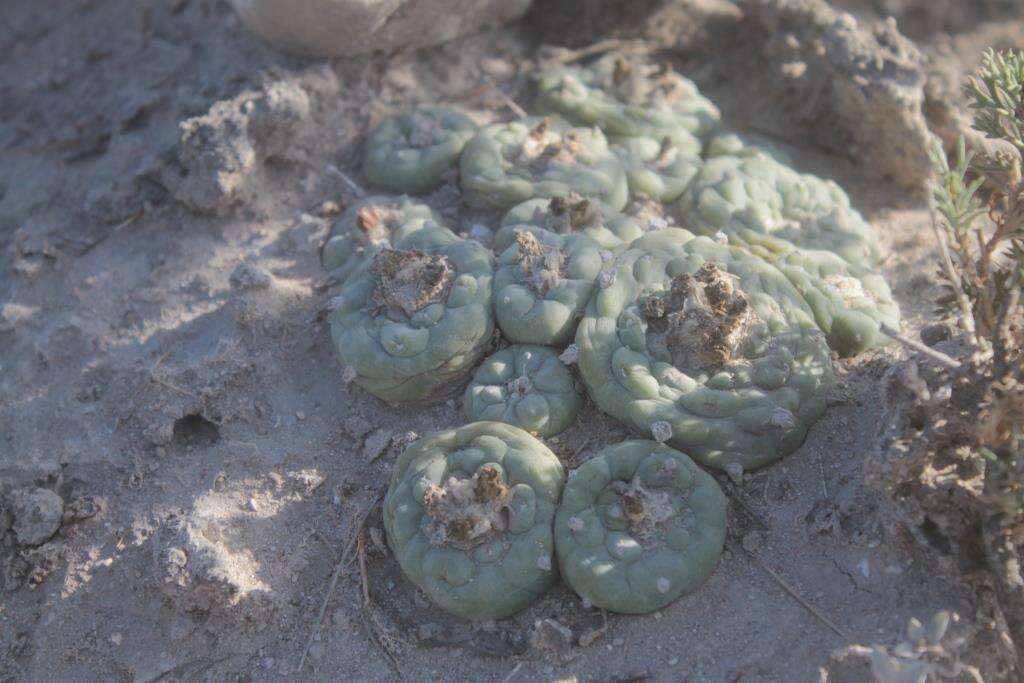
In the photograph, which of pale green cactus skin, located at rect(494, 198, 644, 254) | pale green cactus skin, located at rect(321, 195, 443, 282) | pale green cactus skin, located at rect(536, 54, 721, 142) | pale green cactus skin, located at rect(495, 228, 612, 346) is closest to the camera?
pale green cactus skin, located at rect(495, 228, 612, 346)

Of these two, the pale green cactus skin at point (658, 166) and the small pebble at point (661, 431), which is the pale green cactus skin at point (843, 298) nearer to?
the pale green cactus skin at point (658, 166)

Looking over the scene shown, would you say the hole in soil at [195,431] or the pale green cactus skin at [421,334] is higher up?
the pale green cactus skin at [421,334]

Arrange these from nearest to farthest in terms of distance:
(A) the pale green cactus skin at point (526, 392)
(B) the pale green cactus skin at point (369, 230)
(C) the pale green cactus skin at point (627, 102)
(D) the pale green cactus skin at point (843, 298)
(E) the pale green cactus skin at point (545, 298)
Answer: (A) the pale green cactus skin at point (526, 392) → (E) the pale green cactus skin at point (545, 298) → (D) the pale green cactus skin at point (843, 298) → (B) the pale green cactus skin at point (369, 230) → (C) the pale green cactus skin at point (627, 102)

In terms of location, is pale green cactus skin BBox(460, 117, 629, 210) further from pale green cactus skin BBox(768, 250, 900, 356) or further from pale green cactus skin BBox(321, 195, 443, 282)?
pale green cactus skin BBox(768, 250, 900, 356)

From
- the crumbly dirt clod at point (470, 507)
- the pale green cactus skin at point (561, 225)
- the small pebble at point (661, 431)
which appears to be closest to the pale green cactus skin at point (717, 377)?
the small pebble at point (661, 431)

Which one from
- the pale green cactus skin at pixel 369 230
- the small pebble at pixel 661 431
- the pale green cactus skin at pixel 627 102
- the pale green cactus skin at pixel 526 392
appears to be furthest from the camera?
the pale green cactus skin at pixel 627 102

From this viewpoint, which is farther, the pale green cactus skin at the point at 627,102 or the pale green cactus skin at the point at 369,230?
the pale green cactus skin at the point at 627,102

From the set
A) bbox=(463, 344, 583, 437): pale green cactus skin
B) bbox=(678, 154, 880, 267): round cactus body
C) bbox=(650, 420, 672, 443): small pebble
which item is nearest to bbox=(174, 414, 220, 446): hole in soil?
bbox=(463, 344, 583, 437): pale green cactus skin
